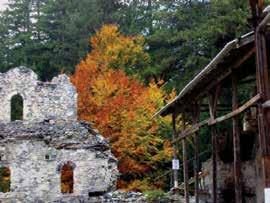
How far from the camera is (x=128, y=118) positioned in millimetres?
31984

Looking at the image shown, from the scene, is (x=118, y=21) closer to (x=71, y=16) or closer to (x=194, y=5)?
(x=71, y=16)

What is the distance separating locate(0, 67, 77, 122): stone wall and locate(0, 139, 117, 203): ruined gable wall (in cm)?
282

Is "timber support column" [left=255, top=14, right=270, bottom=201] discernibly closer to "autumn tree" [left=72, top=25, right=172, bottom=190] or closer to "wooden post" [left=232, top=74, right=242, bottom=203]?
"wooden post" [left=232, top=74, right=242, bottom=203]

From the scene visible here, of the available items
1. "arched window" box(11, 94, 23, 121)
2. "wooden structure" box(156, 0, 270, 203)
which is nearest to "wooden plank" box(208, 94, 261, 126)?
"wooden structure" box(156, 0, 270, 203)

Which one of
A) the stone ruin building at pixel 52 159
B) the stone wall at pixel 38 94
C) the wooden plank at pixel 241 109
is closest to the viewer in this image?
the wooden plank at pixel 241 109

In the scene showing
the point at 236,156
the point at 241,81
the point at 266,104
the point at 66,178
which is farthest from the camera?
the point at 66,178

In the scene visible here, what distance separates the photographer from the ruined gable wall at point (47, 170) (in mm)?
26672

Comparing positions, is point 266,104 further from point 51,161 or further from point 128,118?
point 128,118

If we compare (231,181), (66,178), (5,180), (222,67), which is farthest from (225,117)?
(5,180)

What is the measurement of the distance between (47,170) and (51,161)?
1.38ft

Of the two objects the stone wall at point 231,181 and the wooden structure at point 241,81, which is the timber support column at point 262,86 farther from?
the stone wall at point 231,181

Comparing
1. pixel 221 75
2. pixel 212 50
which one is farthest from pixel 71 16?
pixel 221 75

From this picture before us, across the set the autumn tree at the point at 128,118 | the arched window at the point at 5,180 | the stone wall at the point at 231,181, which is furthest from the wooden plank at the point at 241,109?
the arched window at the point at 5,180

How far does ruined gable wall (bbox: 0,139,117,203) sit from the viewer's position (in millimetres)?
26672
